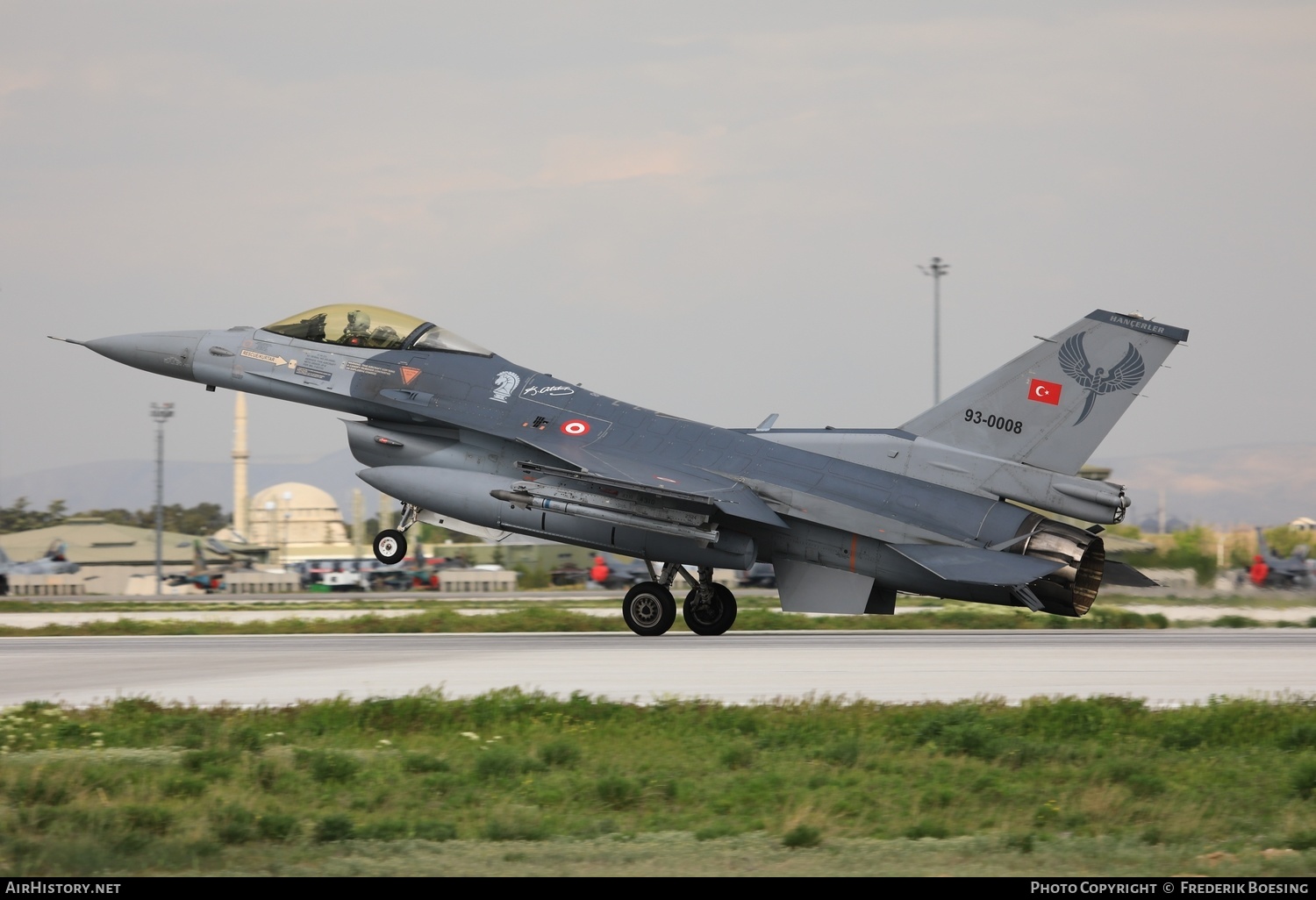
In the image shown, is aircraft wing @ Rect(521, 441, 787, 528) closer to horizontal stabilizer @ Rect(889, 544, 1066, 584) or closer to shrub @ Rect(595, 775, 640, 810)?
horizontal stabilizer @ Rect(889, 544, 1066, 584)

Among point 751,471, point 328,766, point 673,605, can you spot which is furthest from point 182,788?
point 751,471

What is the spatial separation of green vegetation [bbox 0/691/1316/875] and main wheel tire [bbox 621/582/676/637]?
8.19 metres

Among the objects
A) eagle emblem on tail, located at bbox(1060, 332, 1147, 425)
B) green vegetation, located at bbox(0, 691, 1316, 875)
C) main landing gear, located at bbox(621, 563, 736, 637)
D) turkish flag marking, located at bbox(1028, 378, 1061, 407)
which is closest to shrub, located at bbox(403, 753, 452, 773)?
green vegetation, located at bbox(0, 691, 1316, 875)

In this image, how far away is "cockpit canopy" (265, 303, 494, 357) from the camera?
21.3 metres

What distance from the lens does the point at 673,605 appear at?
20156 millimetres

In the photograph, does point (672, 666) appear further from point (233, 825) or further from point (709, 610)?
point (233, 825)

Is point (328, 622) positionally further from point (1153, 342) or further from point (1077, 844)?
point (1077, 844)

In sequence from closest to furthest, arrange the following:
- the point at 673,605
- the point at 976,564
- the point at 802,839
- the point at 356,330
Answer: the point at 802,839 → the point at 976,564 → the point at 673,605 → the point at 356,330

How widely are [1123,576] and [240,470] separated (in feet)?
365

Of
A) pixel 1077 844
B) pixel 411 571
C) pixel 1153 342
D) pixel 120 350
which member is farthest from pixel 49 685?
pixel 411 571

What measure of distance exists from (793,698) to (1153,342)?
959 cm

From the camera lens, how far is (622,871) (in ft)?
21.7

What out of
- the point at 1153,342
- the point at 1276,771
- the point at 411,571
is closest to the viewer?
the point at 1276,771

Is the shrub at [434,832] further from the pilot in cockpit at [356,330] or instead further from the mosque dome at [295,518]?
the mosque dome at [295,518]
